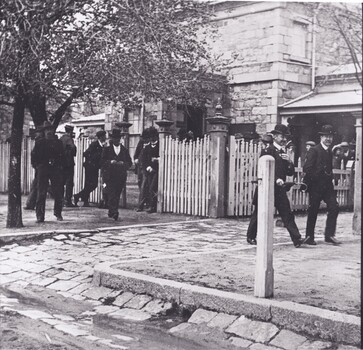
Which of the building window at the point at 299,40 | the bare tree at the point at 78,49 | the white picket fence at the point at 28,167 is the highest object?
the bare tree at the point at 78,49

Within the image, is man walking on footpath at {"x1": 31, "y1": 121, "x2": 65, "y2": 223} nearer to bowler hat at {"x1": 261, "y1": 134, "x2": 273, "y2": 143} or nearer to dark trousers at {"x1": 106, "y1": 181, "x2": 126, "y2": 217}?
dark trousers at {"x1": 106, "y1": 181, "x2": 126, "y2": 217}

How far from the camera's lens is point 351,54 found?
288 cm

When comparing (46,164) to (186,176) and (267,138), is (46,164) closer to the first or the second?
(186,176)

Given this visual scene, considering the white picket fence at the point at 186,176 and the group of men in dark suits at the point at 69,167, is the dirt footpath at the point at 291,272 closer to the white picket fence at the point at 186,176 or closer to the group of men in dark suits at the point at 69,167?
the group of men in dark suits at the point at 69,167

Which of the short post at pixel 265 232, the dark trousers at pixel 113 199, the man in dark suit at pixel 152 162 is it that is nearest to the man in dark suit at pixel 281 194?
the short post at pixel 265 232

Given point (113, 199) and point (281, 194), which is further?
point (113, 199)

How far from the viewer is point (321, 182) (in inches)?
277

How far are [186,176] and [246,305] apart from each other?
6404mm

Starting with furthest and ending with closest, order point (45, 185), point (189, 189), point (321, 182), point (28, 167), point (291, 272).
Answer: point (28, 167) < point (189, 189) < point (45, 185) < point (321, 182) < point (291, 272)

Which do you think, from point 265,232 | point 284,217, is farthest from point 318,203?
point 265,232

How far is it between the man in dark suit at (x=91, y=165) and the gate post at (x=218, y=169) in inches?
92.2

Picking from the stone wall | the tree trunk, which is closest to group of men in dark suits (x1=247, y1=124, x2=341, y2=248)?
the stone wall

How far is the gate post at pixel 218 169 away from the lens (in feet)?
33.4

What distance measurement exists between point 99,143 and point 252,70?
688 cm
